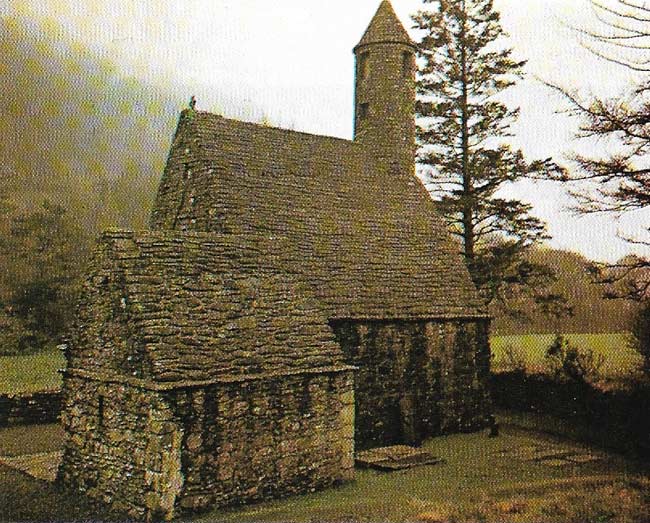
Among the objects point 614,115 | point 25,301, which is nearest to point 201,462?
point 614,115

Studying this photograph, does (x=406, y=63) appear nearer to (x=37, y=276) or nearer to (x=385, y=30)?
(x=385, y=30)

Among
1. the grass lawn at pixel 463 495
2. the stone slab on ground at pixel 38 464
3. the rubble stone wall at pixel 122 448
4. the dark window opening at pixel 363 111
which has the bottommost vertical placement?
the stone slab on ground at pixel 38 464

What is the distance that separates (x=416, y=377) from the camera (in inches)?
741

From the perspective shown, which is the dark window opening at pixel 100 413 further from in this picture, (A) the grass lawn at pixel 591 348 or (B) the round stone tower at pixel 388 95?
(A) the grass lawn at pixel 591 348

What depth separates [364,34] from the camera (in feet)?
79.2

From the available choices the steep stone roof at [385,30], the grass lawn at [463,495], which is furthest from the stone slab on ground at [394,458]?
the steep stone roof at [385,30]

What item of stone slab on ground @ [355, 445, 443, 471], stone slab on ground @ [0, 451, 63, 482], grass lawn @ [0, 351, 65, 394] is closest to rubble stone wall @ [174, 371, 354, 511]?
stone slab on ground @ [355, 445, 443, 471]

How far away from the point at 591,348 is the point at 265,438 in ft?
51.0

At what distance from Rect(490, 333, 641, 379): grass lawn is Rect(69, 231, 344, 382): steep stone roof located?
10.8 m

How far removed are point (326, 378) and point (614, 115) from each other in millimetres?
7486

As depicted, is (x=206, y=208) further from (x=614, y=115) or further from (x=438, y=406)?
(x=614, y=115)

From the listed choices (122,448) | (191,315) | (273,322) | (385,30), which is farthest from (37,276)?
(122,448)

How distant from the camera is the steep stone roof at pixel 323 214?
18.0 m

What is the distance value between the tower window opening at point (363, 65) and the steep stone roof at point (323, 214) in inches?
122
